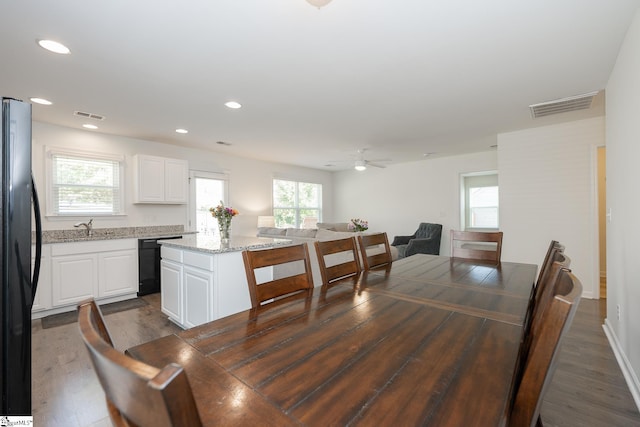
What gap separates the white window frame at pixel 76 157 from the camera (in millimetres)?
3920

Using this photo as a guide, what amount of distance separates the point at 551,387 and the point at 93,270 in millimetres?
4928

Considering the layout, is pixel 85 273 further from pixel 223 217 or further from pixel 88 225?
pixel 223 217

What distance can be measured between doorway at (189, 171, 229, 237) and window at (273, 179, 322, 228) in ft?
4.83

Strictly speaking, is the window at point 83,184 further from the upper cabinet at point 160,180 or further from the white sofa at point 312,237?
the white sofa at point 312,237

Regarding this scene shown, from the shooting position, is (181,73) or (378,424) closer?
(378,424)

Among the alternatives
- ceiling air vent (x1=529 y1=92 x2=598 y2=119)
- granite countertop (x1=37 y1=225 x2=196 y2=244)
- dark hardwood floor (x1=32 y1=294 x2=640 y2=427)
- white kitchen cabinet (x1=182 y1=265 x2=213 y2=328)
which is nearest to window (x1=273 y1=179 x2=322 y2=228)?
granite countertop (x1=37 y1=225 x2=196 y2=244)

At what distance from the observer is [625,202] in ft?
7.18

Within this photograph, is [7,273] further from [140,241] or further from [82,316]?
[140,241]

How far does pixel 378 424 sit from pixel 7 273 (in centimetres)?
163

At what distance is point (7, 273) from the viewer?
1267 millimetres

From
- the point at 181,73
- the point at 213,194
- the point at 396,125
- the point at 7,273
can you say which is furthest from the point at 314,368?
the point at 213,194

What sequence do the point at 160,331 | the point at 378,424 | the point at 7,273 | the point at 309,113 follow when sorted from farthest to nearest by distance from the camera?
1. the point at 309,113
2. the point at 160,331
3. the point at 7,273
4. the point at 378,424

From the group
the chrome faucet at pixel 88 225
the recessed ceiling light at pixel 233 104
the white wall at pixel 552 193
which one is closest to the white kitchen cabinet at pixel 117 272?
the chrome faucet at pixel 88 225

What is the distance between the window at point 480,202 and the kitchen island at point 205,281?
519 cm
